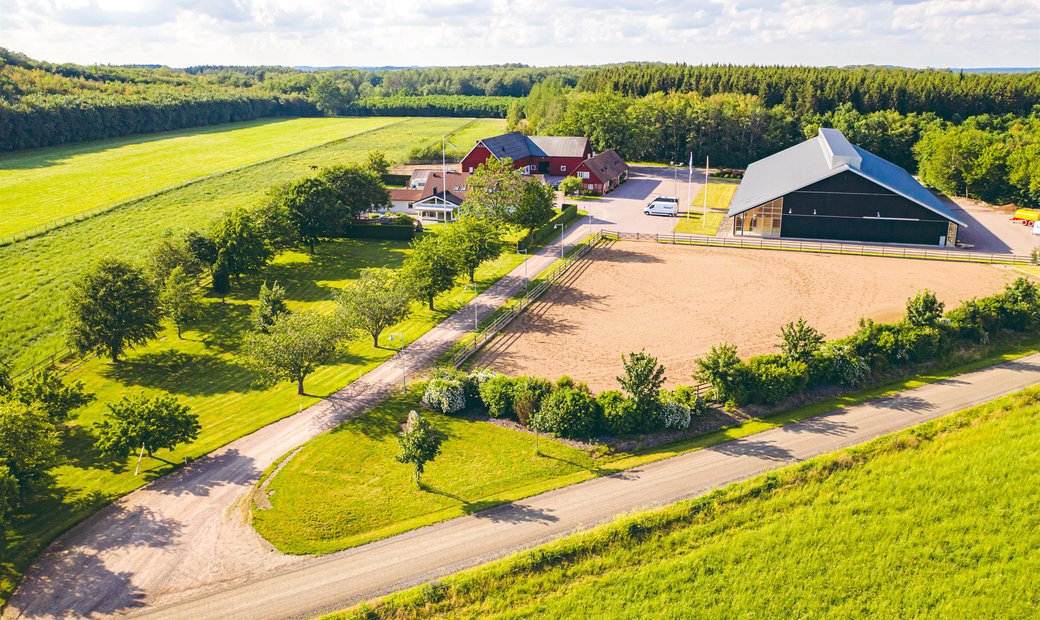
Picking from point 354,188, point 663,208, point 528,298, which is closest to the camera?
point 528,298

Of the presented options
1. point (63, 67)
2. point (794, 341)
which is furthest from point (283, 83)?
point (794, 341)

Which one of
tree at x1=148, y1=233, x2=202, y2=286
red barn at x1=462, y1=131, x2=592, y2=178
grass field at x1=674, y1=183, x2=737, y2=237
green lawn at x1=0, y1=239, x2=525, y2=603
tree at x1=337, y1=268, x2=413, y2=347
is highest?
red barn at x1=462, y1=131, x2=592, y2=178

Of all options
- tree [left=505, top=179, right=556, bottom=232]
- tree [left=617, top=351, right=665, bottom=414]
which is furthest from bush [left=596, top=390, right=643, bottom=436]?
tree [left=505, top=179, right=556, bottom=232]

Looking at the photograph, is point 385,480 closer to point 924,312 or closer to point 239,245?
point 239,245

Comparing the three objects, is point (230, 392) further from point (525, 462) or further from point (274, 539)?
point (525, 462)

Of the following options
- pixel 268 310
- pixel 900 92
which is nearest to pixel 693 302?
pixel 268 310

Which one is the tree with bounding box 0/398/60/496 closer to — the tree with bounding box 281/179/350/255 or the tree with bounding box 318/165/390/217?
the tree with bounding box 281/179/350/255
